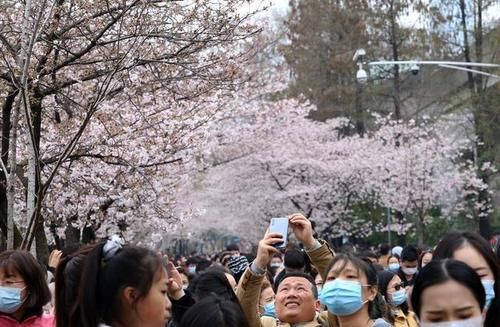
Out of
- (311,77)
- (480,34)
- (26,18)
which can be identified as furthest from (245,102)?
(26,18)

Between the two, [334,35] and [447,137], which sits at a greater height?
[334,35]

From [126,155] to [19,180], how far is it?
1.74 metres

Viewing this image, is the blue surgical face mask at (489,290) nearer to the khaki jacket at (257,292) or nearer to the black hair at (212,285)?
the khaki jacket at (257,292)

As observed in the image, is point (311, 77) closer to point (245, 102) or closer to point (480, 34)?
point (480, 34)

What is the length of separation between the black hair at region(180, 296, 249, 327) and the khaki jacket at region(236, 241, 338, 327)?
89cm

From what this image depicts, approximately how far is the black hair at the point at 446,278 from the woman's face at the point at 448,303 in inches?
0.7

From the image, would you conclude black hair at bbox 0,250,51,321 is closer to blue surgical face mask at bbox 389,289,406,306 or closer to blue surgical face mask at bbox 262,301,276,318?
blue surgical face mask at bbox 262,301,276,318

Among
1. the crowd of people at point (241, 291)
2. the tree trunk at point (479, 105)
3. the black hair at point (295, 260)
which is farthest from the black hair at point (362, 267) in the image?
the tree trunk at point (479, 105)

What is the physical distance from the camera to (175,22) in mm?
9094

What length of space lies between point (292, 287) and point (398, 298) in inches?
65.8

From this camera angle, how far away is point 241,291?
4250 millimetres

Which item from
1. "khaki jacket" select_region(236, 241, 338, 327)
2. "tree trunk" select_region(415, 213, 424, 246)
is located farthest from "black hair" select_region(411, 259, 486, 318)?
"tree trunk" select_region(415, 213, 424, 246)

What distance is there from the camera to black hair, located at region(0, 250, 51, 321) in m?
4.26

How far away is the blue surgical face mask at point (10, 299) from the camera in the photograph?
4.17 m
